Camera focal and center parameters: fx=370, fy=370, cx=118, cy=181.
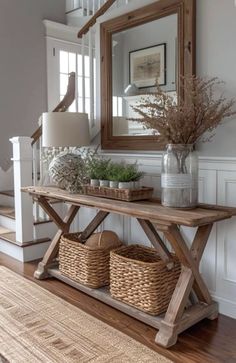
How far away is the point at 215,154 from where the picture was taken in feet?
7.38

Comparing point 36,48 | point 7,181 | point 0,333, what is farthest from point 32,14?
point 0,333

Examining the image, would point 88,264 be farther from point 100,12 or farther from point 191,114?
point 100,12

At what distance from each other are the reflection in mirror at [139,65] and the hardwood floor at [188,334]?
3.93ft

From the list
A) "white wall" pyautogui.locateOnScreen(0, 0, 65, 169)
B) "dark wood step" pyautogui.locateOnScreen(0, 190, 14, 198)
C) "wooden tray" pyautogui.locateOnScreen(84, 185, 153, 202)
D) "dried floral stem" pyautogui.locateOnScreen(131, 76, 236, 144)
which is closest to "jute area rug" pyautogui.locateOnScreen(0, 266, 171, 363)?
"wooden tray" pyautogui.locateOnScreen(84, 185, 153, 202)

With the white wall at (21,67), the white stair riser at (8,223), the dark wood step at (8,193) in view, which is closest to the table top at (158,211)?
the white stair riser at (8,223)

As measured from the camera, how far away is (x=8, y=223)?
12.6 feet

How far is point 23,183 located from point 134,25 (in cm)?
163

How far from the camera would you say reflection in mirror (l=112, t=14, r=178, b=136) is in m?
2.42

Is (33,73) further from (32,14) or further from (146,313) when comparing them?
(146,313)

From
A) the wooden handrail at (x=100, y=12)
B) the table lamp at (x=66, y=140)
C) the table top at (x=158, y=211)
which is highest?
the wooden handrail at (x=100, y=12)

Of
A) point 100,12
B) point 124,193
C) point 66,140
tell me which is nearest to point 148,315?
point 124,193

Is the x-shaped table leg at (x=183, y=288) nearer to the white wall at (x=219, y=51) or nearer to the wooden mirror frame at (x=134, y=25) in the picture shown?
the white wall at (x=219, y=51)

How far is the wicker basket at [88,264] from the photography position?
2527 mm

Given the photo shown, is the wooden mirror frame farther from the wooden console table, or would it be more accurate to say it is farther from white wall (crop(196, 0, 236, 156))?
the wooden console table
